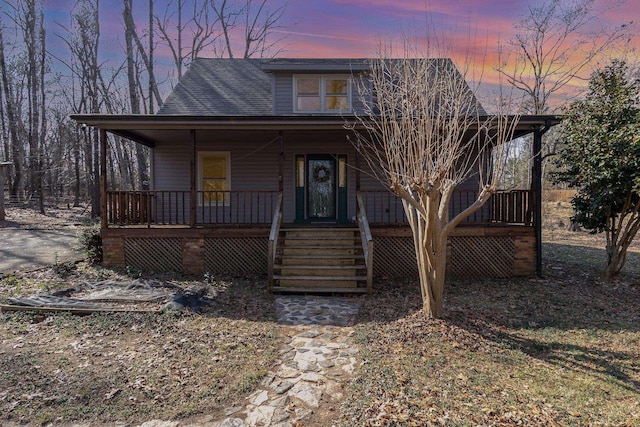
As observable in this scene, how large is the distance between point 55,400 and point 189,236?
17.0ft

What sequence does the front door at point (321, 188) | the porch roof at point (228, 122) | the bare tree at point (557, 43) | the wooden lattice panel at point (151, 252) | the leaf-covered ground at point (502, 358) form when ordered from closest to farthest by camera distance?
1. the leaf-covered ground at point (502, 358)
2. the porch roof at point (228, 122)
3. the wooden lattice panel at point (151, 252)
4. the front door at point (321, 188)
5. the bare tree at point (557, 43)

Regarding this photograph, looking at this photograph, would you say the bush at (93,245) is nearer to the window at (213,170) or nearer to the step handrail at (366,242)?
the window at (213,170)

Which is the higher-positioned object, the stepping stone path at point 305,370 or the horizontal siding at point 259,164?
the horizontal siding at point 259,164

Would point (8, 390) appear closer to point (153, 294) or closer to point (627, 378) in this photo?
point (153, 294)

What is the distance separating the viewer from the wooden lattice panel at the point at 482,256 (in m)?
8.48

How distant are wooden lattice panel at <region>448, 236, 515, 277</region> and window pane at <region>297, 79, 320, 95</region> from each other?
578 cm

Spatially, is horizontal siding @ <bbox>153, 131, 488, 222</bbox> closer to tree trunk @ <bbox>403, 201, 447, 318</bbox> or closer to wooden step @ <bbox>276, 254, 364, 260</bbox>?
wooden step @ <bbox>276, 254, 364, 260</bbox>

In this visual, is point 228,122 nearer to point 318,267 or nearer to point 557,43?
point 318,267

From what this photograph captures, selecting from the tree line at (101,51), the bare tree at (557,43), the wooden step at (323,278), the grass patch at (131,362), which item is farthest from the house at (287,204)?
the bare tree at (557,43)

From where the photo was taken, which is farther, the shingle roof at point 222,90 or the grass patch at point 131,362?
the shingle roof at point 222,90

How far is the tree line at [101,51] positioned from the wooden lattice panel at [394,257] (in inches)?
639

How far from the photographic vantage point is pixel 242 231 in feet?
28.1

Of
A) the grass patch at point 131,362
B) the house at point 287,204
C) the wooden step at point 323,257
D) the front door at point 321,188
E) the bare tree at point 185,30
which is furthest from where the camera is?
the bare tree at point 185,30

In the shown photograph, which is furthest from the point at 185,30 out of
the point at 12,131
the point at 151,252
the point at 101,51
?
the point at 151,252
